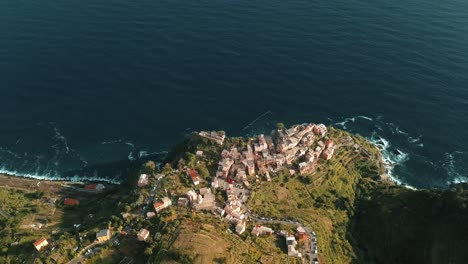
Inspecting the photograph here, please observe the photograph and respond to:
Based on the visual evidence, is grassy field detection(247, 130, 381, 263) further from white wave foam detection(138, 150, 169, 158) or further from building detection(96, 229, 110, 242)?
white wave foam detection(138, 150, 169, 158)

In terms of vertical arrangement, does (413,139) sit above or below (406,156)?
above

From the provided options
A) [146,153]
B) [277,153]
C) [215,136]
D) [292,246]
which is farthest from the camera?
[146,153]

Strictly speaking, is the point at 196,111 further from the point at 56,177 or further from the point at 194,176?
the point at 56,177

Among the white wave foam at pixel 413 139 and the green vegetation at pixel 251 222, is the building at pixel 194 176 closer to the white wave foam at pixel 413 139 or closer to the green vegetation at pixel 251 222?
the green vegetation at pixel 251 222

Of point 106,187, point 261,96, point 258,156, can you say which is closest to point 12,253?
point 106,187

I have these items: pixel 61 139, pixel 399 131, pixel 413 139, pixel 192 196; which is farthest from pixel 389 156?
pixel 61 139

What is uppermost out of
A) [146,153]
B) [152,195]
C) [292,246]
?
[152,195]

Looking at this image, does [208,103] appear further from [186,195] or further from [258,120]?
[186,195]

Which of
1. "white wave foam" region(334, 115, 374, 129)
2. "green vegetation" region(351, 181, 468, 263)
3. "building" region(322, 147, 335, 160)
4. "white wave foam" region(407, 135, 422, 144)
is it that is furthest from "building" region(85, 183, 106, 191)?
"white wave foam" region(407, 135, 422, 144)
